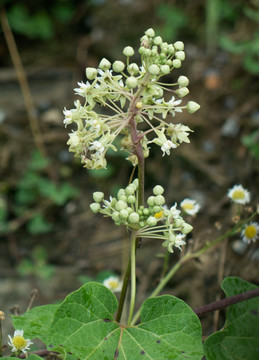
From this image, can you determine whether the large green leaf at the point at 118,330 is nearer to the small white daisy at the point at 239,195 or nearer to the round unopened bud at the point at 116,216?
the round unopened bud at the point at 116,216

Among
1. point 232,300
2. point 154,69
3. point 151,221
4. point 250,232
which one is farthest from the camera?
point 250,232

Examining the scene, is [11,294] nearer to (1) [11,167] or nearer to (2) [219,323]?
Result: (1) [11,167]

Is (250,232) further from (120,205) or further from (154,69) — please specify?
(154,69)

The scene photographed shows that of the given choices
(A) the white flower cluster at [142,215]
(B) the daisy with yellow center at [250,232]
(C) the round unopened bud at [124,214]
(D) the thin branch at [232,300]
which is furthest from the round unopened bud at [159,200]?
(B) the daisy with yellow center at [250,232]

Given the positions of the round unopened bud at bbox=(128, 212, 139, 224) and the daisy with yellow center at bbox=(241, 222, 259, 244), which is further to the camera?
the daisy with yellow center at bbox=(241, 222, 259, 244)

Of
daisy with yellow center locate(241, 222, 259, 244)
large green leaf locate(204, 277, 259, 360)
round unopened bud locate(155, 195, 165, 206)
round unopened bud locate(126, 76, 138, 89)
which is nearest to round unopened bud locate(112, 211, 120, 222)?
round unopened bud locate(155, 195, 165, 206)

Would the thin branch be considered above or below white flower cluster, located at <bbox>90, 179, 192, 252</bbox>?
below

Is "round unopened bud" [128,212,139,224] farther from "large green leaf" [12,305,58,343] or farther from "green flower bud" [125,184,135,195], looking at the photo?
"large green leaf" [12,305,58,343]

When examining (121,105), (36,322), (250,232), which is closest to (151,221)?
(121,105)
